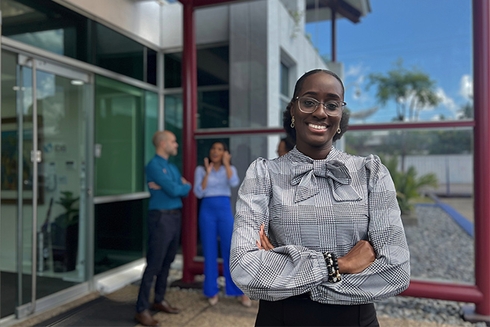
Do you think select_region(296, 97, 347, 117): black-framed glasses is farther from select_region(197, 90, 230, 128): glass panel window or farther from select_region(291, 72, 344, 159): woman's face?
select_region(197, 90, 230, 128): glass panel window

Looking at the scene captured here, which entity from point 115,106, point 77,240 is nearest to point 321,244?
point 77,240

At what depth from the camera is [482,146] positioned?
3.50 metres

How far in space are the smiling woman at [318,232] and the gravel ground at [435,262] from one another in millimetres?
2994

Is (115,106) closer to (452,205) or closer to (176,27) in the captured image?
(176,27)

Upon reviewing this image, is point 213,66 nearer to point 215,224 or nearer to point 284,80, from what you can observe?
point 284,80

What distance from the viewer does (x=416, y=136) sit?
22.3 ft

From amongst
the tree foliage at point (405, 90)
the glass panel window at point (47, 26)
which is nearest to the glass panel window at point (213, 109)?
the glass panel window at point (47, 26)

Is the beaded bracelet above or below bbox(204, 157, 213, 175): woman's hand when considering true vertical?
below

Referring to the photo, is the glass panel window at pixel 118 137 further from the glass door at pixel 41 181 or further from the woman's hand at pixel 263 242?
A: the woman's hand at pixel 263 242

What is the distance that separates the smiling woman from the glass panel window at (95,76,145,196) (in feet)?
12.1

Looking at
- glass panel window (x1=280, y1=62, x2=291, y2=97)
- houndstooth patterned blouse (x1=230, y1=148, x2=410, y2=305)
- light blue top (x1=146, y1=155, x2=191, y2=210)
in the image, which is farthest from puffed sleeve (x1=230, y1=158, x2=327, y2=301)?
glass panel window (x1=280, y1=62, x2=291, y2=97)

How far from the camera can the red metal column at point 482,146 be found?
3.46 m

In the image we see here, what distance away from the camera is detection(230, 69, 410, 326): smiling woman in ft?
3.90

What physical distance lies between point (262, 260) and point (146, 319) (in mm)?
2681
